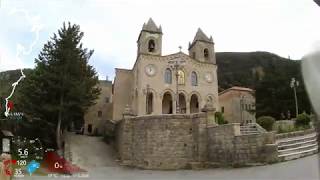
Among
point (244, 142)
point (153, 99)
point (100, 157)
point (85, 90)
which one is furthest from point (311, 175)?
point (153, 99)

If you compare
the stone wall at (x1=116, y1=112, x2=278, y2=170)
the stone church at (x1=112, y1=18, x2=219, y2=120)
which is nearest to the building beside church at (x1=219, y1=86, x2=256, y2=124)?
the stone church at (x1=112, y1=18, x2=219, y2=120)

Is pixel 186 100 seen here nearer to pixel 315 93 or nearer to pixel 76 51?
pixel 76 51

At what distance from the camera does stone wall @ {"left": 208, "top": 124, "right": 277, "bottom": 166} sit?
Result: 1234cm

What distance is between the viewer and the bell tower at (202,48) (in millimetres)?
29984

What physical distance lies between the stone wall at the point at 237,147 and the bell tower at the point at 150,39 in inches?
568

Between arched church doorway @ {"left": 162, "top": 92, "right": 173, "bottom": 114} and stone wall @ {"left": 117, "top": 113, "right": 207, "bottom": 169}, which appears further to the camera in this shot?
arched church doorway @ {"left": 162, "top": 92, "right": 173, "bottom": 114}

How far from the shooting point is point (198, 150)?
14.9 meters

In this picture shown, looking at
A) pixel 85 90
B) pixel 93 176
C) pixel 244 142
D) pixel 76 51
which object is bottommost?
pixel 93 176

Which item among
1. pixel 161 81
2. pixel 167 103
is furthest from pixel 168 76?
pixel 167 103

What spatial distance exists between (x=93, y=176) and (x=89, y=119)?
63.2 feet

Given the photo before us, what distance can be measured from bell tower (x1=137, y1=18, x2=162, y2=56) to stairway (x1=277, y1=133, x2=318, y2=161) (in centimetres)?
1616

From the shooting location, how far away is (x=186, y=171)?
1385 cm

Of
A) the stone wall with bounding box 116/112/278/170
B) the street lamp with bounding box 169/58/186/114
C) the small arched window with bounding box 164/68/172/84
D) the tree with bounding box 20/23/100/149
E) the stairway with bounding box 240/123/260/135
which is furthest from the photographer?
the small arched window with bounding box 164/68/172/84
